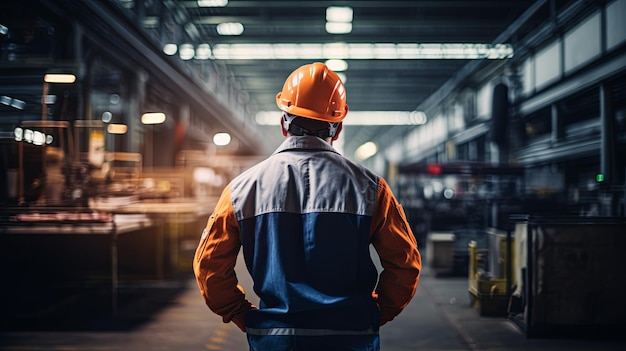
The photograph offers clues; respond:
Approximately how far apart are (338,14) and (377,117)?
14.9m

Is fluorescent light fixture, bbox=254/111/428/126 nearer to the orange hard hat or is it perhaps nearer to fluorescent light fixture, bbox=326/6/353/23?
fluorescent light fixture, bbox=326/6/353/23

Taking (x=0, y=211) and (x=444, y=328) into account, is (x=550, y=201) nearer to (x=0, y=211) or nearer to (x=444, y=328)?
(x=444, y=328)

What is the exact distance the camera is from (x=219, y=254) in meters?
1.86

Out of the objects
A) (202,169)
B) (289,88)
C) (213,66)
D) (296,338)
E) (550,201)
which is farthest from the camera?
(213,66)

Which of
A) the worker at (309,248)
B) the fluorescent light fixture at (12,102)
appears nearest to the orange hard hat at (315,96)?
the worker at (309,248)

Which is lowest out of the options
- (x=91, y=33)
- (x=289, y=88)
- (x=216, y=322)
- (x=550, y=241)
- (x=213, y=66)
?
(x=216, y=322)

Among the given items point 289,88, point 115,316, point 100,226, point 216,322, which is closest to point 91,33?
point 100,226

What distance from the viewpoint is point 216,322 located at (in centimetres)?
625

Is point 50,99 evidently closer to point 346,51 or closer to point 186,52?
point 186,52

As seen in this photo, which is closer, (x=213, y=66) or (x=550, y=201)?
(x=550, y=201)

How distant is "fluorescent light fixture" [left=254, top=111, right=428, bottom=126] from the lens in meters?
25.6

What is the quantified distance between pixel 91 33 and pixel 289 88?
7414mm

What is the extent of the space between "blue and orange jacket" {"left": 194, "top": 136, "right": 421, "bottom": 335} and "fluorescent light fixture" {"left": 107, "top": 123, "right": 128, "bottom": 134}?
31.9 ft

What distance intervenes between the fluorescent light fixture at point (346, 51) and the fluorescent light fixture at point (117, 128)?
12.6 feet
